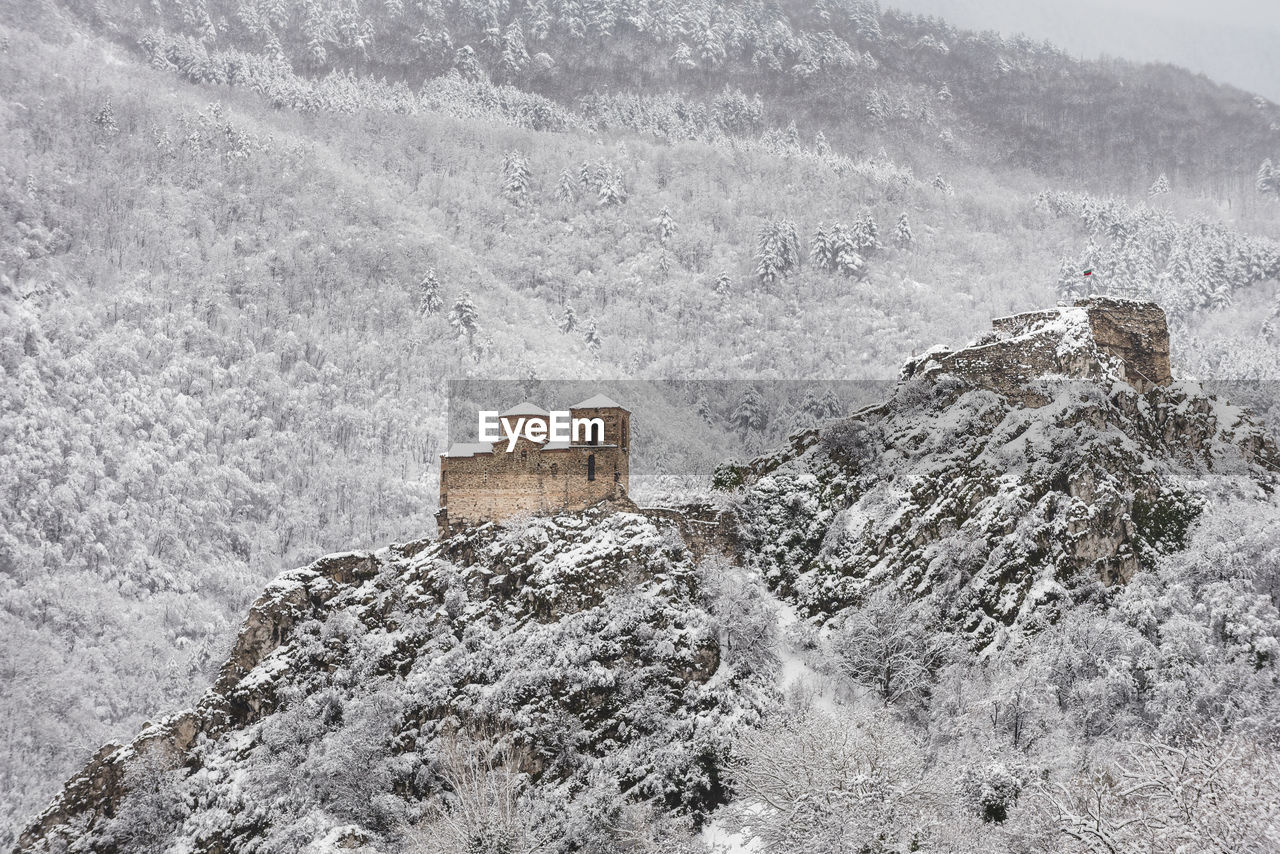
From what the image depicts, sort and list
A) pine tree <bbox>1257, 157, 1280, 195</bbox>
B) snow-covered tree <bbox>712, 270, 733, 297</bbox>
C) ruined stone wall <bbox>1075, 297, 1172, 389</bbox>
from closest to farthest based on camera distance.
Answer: ruined stone wall <bbox>1075, 297, 1172, 389</bbox>
snow-covered tree <bbox>712, 270, 733, 297</bbox>
pine tree <bbox>1257, 157, 1280, 195</bbox>

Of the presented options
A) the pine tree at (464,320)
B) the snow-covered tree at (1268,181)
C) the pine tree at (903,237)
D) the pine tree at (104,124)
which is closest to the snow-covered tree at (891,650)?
the pine tree at (464,320)

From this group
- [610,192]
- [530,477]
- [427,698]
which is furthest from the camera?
[610,192]

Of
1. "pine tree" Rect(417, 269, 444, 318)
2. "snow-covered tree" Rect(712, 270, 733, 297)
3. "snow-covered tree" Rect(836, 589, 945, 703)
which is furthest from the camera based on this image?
"snow-covered tree" Rect(712, 270, 733, 297)

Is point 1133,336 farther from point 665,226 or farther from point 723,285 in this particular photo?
point 665,226

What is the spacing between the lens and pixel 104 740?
100m

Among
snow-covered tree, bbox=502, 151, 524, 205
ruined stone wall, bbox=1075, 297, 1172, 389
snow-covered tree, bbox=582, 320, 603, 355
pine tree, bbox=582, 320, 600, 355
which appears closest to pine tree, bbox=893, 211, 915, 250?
snow-covered tree, bbox=582, 320, 603, 355

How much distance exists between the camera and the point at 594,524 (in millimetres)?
57062

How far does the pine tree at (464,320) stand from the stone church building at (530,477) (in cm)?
8679

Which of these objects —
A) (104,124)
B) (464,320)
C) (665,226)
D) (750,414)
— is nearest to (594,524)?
(750,414)

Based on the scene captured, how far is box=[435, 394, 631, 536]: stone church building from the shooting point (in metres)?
58.1

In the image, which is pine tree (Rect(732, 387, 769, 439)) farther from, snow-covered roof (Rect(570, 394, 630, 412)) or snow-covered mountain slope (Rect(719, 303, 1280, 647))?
snow-covered roof (Rect(570, 394, 630, 412))

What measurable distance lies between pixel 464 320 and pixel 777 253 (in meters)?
50.8

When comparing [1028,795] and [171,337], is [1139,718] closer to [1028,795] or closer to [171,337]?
[1028,795]

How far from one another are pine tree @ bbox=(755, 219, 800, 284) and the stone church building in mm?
110955
